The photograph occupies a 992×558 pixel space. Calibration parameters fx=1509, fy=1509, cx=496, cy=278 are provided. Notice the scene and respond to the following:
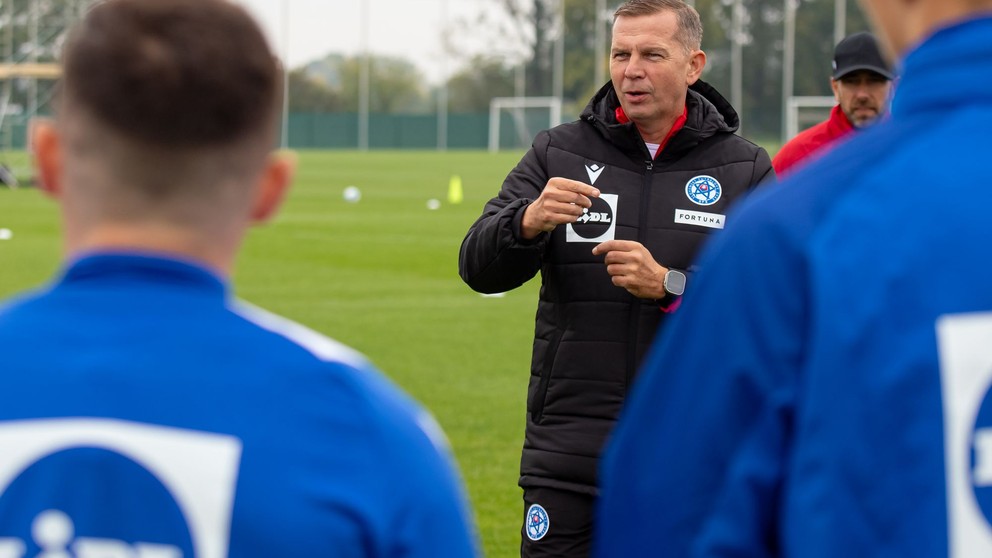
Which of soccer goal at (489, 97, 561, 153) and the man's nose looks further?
soccer goal at (489, 97, 561, 153)

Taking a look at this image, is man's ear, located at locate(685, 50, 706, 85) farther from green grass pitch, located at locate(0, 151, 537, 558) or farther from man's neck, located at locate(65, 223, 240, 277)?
man's neck, located at locate(65, 223, 240, 277)

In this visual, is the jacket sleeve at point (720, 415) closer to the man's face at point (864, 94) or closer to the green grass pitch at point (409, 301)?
the man's face at point (864, 94)

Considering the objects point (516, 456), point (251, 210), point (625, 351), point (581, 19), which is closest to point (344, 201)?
point (516, 456)

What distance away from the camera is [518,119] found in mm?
71250

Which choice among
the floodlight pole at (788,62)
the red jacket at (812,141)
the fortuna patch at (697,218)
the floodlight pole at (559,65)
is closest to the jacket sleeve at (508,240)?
the fortuna patch at (697,218)

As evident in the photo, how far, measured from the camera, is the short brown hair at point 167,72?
5.41 feet

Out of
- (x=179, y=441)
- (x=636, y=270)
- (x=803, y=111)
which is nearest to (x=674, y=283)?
(x=636, y=270)

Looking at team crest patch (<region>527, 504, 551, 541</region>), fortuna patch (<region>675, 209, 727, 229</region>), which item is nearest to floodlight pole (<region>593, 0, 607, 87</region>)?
fortuna patch (<region>675, 209, 727, 229</region>)

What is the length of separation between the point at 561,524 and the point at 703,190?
1103mm

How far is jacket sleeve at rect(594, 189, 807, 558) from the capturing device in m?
1.56

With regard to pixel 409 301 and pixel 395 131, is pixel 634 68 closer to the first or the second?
pixel 409 301

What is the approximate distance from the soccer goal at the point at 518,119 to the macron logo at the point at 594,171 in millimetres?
63640

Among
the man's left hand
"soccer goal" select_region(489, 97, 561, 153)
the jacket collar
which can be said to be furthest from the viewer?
"soccer goal" select_region(489, 97, 561, 153)

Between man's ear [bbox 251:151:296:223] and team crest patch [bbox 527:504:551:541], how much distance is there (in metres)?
2.87
